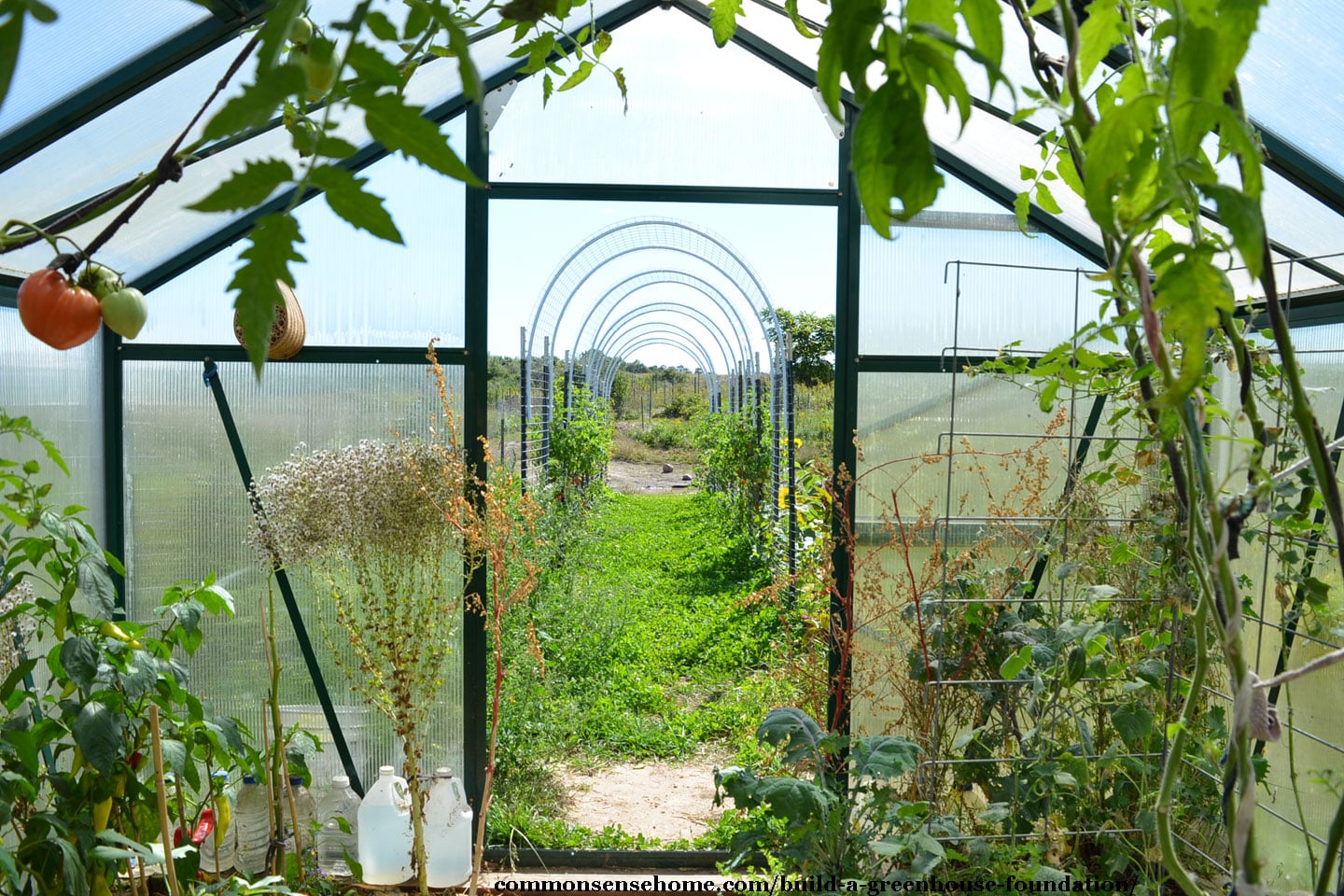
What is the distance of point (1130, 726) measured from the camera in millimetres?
2502

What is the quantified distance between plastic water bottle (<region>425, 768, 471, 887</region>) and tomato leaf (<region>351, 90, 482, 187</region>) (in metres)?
3.39

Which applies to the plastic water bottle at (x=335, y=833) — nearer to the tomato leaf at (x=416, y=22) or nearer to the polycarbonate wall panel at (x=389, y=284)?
the polycarbonate wall panel at (x=389, y=284)

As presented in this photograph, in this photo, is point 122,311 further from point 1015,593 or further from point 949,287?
point 949,287

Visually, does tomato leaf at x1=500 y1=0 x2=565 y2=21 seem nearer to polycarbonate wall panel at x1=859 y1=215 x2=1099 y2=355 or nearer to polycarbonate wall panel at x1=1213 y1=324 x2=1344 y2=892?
polycarbonate wall panel at x1=1213 y1=324 x2=1344 y2=892

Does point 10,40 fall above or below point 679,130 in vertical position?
below

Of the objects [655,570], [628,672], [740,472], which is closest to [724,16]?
[628,672]

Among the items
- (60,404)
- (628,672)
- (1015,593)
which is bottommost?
(628,672)

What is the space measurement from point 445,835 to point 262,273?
349 centimetres

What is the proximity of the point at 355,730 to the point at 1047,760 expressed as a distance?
2.43 meters

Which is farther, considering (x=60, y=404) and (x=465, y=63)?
(x=60, y=404)

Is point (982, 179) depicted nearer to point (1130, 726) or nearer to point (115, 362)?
point (1130, 726)

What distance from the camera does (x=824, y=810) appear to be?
2506 mm

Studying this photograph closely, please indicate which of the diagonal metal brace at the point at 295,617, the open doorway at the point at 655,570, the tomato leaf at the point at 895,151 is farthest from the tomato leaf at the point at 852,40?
the diagonal metal brace at the point at 295,617

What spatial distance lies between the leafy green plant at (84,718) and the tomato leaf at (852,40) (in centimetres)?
199
